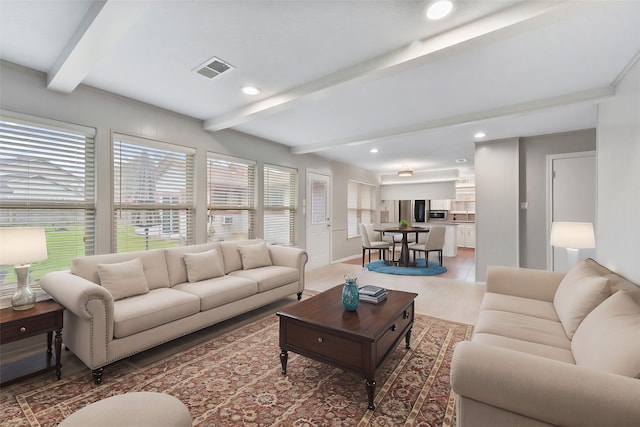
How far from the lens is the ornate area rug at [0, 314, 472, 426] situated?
1.72 m

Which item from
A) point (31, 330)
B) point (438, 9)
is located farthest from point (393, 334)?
point (31, 330)

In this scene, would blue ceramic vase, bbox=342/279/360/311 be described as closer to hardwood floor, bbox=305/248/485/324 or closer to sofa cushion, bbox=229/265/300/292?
sofa cushion, bbox=229/265/300/292

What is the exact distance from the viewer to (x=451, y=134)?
4.58 metres

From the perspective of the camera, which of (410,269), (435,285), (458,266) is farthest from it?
(458,266)

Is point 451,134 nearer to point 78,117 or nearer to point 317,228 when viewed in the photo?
point 317,228

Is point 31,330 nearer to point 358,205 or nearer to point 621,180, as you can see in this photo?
point 621,180

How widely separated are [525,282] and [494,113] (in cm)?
202

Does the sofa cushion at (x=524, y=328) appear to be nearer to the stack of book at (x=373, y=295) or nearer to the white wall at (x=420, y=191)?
the stack of book at (x=373, y=295)

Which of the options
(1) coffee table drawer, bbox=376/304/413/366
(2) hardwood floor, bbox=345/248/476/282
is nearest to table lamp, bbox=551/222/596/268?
(1) coffee table drawer, bbox=376/304/413/366

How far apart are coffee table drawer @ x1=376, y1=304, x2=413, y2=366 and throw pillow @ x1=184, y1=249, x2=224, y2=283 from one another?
215 centimetres

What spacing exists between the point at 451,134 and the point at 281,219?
129 inches

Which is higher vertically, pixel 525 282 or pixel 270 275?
→ pixel 525 282

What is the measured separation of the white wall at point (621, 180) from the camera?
7.38 ft

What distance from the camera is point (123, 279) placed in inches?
102
